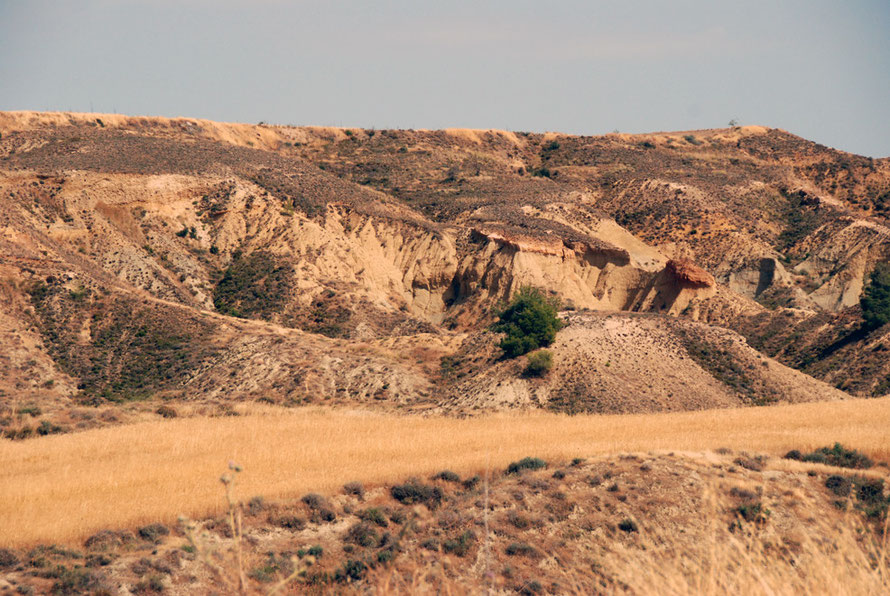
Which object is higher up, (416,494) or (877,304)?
(877,304)

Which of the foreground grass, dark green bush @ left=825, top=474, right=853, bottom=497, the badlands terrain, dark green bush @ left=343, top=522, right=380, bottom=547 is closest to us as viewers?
the badlands terrain

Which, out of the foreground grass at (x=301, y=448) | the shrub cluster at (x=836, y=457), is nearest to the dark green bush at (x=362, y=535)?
the foreground grass at (x=301, y=448)

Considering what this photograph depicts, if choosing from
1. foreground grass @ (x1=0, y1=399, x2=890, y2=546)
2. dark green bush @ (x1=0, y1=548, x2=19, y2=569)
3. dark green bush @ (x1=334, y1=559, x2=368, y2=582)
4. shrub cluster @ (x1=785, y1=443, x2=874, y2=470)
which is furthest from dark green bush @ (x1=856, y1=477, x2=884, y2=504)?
dark green bush @ (x1=0, y1=548, x2=19, y2=569)

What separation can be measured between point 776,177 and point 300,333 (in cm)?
6995

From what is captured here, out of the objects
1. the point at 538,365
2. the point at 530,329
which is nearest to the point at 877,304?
the point at 530,329

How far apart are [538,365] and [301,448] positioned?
53.3 ft

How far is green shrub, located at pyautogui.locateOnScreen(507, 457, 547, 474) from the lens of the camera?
92.6 feet

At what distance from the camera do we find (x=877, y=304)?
203 ft

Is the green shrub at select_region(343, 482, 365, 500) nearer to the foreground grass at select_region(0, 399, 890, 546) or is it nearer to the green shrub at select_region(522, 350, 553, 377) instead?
the foreground grass at select_region(0, 399, 890, 546)

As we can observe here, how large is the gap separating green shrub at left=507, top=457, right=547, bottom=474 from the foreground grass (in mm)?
Result: 1014

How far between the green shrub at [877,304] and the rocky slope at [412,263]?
7.70ft

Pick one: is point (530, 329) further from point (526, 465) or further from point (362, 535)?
point (362, 535)

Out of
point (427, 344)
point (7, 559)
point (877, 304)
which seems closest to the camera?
point (7, 559)

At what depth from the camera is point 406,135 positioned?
11325 centimetres
